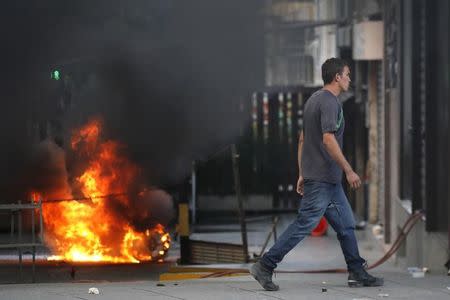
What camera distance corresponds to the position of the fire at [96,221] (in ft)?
57.4

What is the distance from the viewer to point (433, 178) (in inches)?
527

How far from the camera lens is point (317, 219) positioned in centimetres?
971

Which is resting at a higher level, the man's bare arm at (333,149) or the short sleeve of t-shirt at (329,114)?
the short sleeve of t-shirt at (329,114)

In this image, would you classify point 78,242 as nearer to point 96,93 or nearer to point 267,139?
point 96,93

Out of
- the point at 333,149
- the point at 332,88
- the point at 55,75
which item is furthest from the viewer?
the point at 55,75

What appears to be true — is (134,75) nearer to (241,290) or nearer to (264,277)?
(241,290)

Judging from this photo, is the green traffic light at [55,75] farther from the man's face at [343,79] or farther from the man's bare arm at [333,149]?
the man's bare arm at [333,149]

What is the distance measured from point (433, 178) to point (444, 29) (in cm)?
154

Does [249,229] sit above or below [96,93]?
below

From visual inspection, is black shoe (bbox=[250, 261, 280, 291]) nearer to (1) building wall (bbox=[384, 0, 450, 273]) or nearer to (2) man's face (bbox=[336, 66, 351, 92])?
(2) man's face (bbox=[336, 66, 351, 92])

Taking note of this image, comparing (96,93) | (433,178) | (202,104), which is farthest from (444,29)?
(202,104)

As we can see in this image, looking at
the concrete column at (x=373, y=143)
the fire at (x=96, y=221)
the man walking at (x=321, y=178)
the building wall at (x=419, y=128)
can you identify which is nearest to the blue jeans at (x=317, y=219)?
the man walking at (x=321, y=178)

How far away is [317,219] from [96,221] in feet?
28.7

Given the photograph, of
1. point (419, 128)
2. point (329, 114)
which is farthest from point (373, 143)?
point (329, 114)
